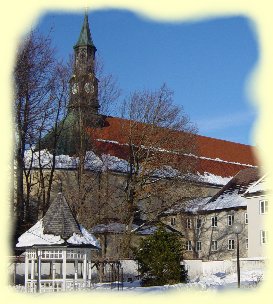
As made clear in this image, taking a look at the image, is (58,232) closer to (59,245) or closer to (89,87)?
(59,245)

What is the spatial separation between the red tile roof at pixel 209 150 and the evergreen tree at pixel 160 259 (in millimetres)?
16997

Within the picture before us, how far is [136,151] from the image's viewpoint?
39.3 meters

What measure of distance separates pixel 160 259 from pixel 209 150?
137 ft

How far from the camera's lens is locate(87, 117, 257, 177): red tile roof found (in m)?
46.8

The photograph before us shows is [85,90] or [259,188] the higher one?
[85,90]

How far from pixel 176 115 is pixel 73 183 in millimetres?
9425

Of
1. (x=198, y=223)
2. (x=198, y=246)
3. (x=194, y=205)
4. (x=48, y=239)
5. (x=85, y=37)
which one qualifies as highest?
(x=85, y=37)

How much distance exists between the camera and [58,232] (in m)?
19.5

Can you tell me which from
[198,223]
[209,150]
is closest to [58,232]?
[198,223]

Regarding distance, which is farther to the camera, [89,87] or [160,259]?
[89,87]

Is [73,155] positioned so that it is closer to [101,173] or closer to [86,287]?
[101,173]

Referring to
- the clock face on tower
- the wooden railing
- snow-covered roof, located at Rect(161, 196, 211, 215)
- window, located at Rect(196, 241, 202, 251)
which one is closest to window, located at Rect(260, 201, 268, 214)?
snow-covered roof, located at Rect(161, 196, 211, 215)

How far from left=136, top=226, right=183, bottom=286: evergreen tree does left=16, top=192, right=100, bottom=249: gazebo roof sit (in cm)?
503

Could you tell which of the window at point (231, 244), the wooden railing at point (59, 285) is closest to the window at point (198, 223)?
the window at point (231, 244)
